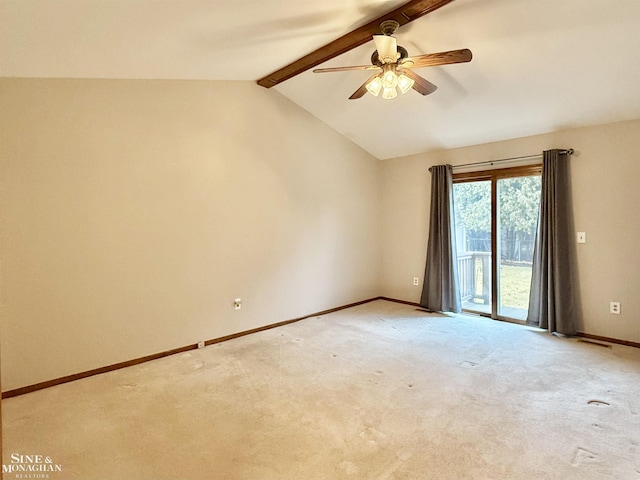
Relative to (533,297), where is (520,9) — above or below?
above

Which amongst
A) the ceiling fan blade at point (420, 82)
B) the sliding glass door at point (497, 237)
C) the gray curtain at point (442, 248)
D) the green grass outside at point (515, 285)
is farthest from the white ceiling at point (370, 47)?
the green grass outside at point (515, 285)

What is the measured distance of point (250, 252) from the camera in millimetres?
4156

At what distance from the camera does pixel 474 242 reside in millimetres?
4879

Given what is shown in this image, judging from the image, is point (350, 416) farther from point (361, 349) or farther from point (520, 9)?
point (520, 9)

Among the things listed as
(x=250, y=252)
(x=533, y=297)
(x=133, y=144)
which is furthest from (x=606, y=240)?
(x=133, y=144)

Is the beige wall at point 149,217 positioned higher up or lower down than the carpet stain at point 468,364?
higher up

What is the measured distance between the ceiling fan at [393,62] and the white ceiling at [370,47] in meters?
0.33

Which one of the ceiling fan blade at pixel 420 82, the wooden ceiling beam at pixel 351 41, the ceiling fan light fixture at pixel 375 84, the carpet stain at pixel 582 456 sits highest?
the wooden ceiling beam at pixel 351 41

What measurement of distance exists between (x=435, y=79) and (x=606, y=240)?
2421 millimetres

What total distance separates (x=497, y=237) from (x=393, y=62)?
2.82 meters

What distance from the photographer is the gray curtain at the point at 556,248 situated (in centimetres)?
393

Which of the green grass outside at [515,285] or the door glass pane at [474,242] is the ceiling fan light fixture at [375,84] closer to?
the door glass pane at [474,242]

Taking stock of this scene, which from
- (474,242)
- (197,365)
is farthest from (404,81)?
(197,365)

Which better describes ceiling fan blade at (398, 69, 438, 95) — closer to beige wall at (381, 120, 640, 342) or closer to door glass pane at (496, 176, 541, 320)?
beige wall at (381, 120, 640, 342)
